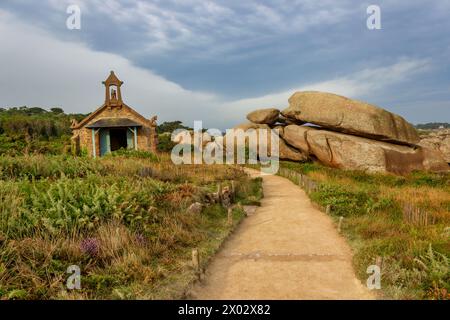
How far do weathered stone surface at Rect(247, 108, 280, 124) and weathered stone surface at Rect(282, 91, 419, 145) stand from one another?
17.1ft

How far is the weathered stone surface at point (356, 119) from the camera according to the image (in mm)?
29266

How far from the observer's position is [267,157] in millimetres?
35250

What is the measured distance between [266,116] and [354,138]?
1088cm

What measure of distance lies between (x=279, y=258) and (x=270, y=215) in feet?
15.5

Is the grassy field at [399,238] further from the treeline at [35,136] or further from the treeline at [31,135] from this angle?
the treeline at [35,136]

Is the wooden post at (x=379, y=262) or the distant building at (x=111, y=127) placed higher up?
the distant building at (x=111, y=127)

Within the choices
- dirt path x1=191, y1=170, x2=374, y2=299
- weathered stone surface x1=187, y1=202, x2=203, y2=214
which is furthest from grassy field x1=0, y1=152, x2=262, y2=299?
dirt path x1=191, y1=170, x2=374, y2=299

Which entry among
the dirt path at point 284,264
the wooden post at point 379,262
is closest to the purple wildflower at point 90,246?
the dirt path at point 284,264

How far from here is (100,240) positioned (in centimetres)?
722

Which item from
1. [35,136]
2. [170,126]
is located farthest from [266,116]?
[170,126]

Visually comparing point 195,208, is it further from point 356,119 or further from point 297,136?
point 297,136

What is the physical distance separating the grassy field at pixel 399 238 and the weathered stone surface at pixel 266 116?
21.2 metres

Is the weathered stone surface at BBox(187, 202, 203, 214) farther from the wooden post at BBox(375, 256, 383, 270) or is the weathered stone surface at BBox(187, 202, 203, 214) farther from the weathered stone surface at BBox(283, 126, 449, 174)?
the weathered stone surface at BBox(283, 126, 449, 174)
